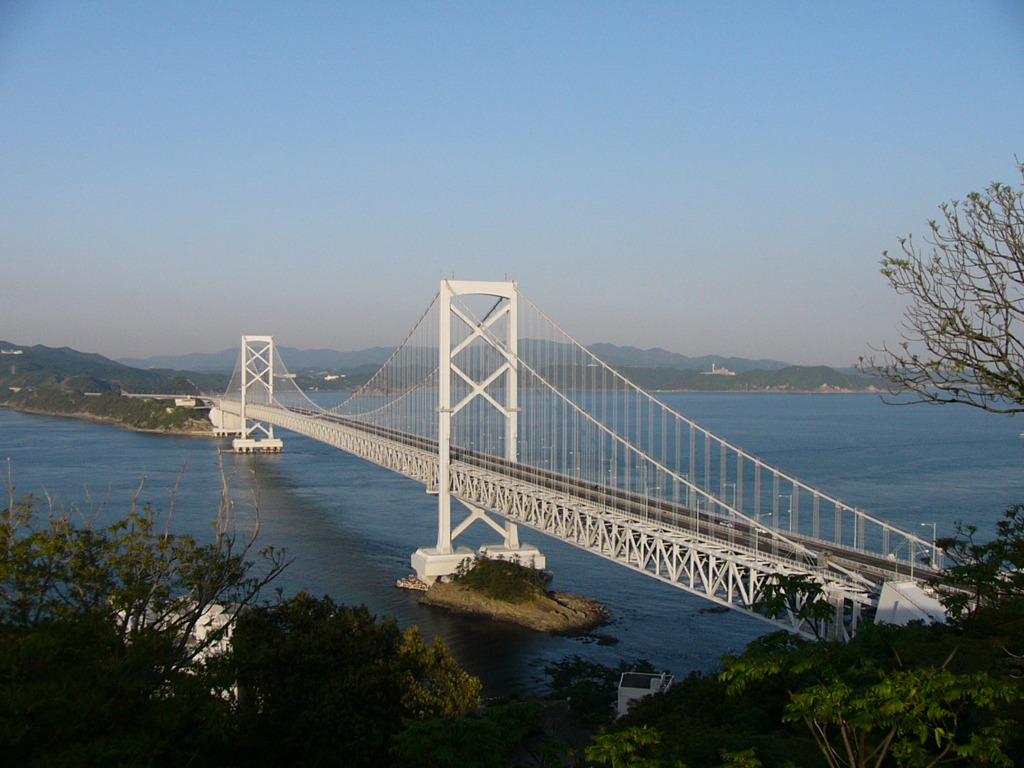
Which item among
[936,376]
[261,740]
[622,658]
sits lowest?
[622,658]

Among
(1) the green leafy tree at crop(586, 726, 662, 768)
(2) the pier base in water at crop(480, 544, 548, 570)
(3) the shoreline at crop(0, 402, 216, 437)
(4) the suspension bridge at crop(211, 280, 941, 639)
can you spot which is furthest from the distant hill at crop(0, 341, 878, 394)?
(1) the green leafy tree at crop(586, 726, 662, 768)

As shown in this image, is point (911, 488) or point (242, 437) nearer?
point (911, 488)

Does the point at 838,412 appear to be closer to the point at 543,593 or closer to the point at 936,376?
the point at 543,593

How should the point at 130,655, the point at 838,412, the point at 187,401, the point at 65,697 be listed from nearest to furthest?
the point at 65,697, the point at 130,655, the point at 187,401, the point at 838,412

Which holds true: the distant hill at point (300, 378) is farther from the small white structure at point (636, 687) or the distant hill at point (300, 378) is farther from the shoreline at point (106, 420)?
the small white structure at point (636, 687)

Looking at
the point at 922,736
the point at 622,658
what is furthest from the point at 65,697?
the point at 622,658

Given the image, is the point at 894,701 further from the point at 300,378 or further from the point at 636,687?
the point at 300,378

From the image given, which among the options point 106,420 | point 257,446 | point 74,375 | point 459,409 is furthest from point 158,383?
point 459,409
